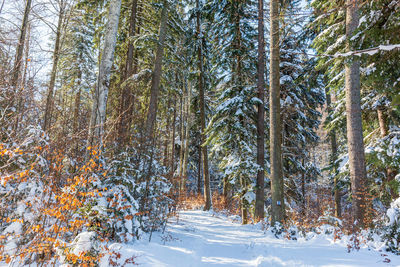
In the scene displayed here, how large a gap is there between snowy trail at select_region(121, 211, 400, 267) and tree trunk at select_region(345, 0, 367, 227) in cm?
163

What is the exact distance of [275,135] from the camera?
7.91m

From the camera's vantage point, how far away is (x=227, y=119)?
1101cm

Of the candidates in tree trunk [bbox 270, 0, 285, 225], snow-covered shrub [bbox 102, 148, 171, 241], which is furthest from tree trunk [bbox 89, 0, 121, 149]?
tree trunk [bbox 270, 0, 285, 225]

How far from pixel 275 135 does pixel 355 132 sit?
7.56ft

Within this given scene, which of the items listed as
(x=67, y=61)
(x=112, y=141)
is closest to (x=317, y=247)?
(x=112, y=141)

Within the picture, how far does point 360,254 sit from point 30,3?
14140 mm

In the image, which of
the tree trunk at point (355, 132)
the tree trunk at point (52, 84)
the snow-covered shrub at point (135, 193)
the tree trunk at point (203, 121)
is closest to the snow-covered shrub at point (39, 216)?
the snow-covered shrub at point (135, 193)

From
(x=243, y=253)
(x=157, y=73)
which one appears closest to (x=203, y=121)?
(x=157, y=73)

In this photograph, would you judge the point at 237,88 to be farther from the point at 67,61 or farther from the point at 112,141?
the point at 67,61

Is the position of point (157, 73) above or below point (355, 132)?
above

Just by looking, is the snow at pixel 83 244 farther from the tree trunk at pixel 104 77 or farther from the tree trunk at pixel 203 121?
the tree trunk at pixel 203 121

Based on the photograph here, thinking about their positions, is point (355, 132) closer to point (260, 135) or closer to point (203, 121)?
point (260, 135)

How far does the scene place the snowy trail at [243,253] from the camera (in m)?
3.97

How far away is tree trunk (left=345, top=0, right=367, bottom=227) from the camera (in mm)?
6098
